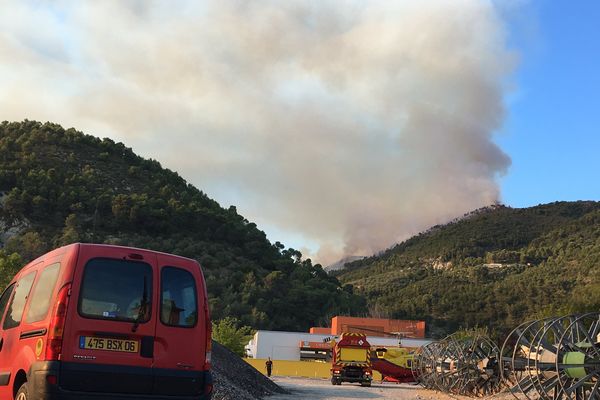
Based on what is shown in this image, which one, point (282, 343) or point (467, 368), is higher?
point (282, 343)

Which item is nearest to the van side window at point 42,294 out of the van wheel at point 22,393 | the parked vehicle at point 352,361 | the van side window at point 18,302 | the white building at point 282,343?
the van side window at point 18,302

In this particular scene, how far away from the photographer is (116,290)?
Result: 25.3 feet

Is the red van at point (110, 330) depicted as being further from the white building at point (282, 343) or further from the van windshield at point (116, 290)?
the white building at point (282, 343)

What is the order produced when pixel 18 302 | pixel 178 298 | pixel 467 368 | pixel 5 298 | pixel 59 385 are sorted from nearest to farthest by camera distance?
1. pixel 59 385
2. pixel 178 298
3. pixel 18 302
4. pixel 5 298
5. pixel 467 368

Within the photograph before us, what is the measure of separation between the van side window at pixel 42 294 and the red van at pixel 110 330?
0.02m

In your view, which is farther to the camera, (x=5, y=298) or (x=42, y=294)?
(x=5, y=298)

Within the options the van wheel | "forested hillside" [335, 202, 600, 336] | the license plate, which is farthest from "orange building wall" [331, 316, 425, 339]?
the license plate

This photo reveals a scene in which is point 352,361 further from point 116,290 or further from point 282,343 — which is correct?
point 282,343

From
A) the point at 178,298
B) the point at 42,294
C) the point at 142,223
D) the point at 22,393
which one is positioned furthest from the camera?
the point at 142,223

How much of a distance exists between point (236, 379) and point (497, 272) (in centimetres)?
13238

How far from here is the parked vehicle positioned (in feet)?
131

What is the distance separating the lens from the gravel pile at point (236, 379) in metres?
20.5

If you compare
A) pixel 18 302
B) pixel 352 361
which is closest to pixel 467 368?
pixel 352 361

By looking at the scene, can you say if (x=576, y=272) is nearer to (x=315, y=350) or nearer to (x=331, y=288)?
(x=331, y=288)
